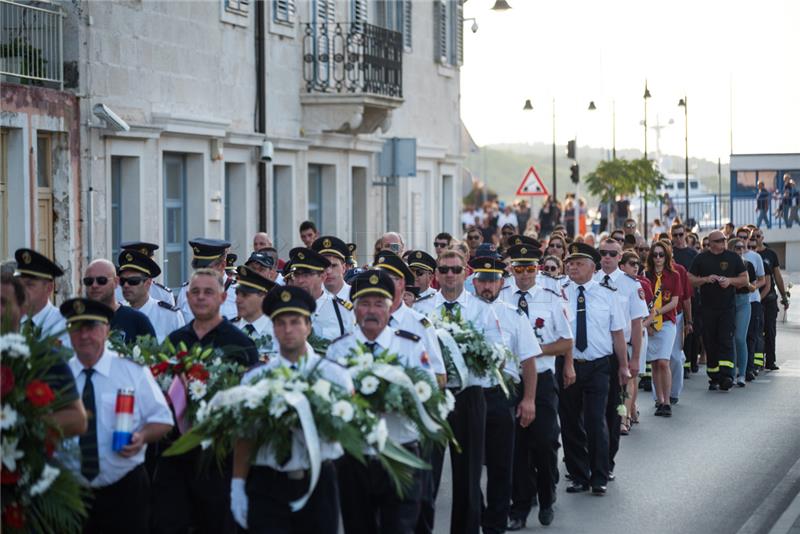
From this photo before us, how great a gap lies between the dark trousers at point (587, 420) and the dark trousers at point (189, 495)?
4.52 meters

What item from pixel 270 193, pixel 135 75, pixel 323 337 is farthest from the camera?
pixel 270 193

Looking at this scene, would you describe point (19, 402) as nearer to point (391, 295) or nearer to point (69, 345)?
point (69, 345)

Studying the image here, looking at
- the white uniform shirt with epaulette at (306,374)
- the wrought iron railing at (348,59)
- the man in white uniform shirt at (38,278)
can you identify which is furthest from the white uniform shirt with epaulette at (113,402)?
the wrought iron railing at (348,59)

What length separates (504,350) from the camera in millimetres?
10781

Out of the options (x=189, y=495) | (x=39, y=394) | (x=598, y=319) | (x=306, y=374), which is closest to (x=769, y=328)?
(x=598, y=319)

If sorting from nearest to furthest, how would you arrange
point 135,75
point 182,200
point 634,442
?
1. point 634,442
2. point 135,75
3. point 182,200

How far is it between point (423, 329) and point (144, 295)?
124 inches

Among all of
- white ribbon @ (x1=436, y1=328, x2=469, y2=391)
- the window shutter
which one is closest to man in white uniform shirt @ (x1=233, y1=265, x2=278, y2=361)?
white ribbon @ (x1=436, y1=328, x2=469, y2=391)

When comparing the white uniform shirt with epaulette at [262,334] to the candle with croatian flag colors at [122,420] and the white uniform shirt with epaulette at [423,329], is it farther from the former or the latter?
the candle with croatian flag colors at [122,420]

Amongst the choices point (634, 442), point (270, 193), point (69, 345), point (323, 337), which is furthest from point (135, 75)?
point (69, 345)

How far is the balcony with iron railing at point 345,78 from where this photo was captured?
2736 cm

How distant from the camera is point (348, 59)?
91.0 ft

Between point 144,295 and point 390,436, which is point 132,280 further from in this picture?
point 390,436

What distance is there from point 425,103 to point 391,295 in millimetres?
24456
